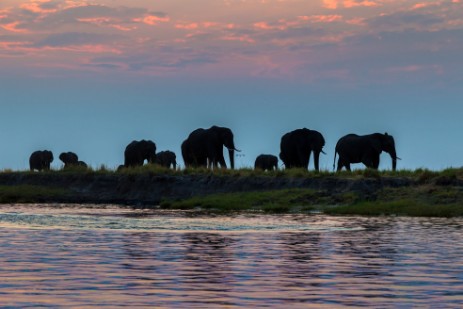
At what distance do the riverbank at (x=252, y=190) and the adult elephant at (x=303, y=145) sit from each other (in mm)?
6676

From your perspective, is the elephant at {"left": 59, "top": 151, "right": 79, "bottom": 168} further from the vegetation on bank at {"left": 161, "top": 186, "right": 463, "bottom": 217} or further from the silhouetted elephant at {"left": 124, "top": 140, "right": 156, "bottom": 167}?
the vegetation on bank at {"left": 161, "top": 186, "right": 463, "bottom": 217}

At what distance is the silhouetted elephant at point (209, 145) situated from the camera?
181 ft

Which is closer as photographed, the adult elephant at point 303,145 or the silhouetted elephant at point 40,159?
the adult elephant at point 303,145

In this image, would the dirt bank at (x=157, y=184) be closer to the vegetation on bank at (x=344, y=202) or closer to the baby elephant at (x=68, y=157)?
the vegetation on bank at (x=344, y=202)

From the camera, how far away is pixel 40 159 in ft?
247

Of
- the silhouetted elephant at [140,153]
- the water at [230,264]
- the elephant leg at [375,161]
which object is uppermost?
the silhouetted elephant at [140,153]

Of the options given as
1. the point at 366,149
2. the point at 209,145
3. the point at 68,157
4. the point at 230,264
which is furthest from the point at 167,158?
the point at 230,264

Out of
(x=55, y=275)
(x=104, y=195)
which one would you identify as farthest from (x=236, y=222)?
(x=104, y=195)

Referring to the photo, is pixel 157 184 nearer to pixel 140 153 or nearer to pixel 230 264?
pixel 140 153

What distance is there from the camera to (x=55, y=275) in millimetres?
15391

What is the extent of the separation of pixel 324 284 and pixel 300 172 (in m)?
30.7

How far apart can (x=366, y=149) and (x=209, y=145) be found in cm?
905

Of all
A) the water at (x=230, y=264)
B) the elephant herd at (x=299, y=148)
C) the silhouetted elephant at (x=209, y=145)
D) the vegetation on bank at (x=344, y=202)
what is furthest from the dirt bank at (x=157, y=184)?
the water at (x=230, y=264)

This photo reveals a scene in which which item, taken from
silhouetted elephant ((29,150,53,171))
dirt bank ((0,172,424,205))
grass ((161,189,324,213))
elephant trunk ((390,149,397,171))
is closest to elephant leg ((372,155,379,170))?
elephant trunk ((390,149,397,171))
